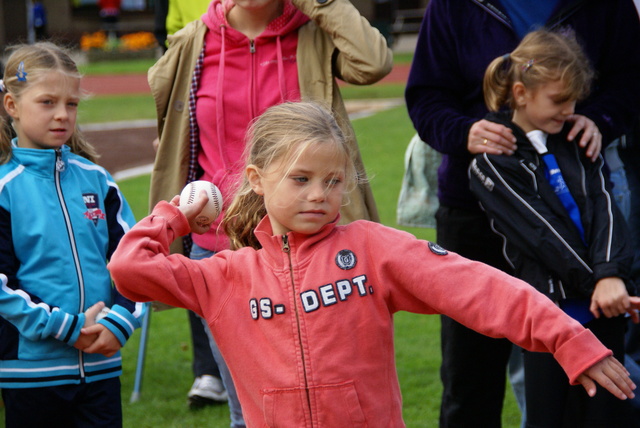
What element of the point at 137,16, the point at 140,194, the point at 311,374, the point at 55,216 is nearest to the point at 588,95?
the point at 311,374

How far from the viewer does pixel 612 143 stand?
4137 millimetres

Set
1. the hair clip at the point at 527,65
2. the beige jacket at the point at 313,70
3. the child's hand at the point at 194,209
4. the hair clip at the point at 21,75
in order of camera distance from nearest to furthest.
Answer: the child's hand at the point at 194,209
the hair clip at the point at 527,65
the hair clip at the point at 21,75
the beige jacket at the point at 313,70

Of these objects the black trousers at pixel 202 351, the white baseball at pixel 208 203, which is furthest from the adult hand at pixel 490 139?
the black trousers at pixel 202 351

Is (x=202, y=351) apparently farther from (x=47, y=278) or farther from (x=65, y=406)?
(x=47, y=278)

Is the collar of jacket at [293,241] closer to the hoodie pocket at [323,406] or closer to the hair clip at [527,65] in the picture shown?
the hoodie pocket at [323,406]

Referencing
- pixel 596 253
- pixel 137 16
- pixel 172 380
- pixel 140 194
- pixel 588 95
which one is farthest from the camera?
pixel 137 16

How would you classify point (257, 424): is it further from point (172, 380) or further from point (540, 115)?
point (172, 380)

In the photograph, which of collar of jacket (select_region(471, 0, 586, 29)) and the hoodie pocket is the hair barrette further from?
the hoodie pocket

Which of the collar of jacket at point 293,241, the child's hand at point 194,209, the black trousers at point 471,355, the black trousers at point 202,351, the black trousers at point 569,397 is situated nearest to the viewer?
the collar of jacket at point 293,241

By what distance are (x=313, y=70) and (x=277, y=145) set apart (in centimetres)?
124

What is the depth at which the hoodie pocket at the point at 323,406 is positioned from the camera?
109 inches

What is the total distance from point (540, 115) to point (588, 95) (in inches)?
12.2

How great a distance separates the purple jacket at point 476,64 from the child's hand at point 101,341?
1.50 m

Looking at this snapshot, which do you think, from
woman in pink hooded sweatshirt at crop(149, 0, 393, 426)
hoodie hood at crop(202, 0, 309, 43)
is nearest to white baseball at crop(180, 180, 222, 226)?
woman in pink hooded sweatshirt at crop(149, 0, 393, 426)
